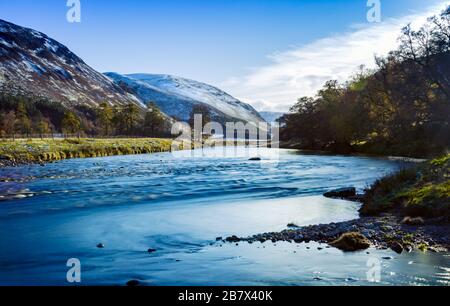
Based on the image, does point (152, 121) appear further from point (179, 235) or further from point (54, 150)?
point (179, 235)

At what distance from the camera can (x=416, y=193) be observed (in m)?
20.8

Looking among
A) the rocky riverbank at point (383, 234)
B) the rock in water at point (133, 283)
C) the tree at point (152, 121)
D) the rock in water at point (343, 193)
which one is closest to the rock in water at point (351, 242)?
the rocky riverbank at point (383, 234)

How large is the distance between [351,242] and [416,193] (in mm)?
7687

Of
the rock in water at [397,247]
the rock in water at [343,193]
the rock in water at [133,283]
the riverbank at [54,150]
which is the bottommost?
the rock in water at [133,283]

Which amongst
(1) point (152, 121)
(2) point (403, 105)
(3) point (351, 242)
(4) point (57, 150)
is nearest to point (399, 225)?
(3) point (351, 242)

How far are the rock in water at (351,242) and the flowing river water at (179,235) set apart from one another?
532mm

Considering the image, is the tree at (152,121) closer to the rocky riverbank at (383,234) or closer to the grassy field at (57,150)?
the grassy field at (57,150)

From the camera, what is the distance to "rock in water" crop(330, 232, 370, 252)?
1480 cm

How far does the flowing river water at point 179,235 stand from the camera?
494 inches

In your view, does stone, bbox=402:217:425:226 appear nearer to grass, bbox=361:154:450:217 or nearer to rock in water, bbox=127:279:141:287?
grass, bbox=361:154:450:217

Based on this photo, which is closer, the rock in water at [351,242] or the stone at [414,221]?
the rock in water at [351,242]

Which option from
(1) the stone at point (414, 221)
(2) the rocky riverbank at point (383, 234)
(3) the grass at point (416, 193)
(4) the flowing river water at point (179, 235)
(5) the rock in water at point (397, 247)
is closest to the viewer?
(4) the flowing river water at point (179, 235)

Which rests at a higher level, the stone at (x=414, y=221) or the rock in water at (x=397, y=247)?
the stone at (x=414, y=221)
